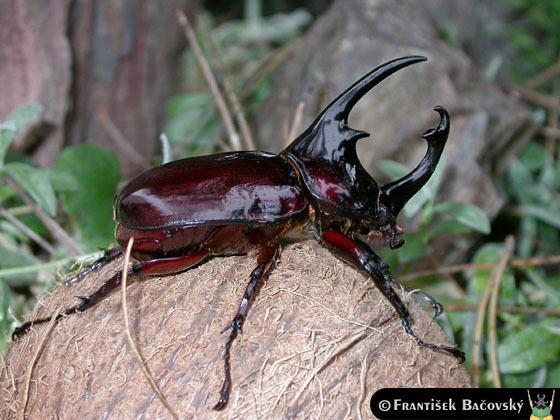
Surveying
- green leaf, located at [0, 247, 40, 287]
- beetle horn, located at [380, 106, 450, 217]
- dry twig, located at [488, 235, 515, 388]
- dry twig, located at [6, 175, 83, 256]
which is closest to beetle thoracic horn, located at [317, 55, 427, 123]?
beetle horn, located at [380, 106, 450, 217]

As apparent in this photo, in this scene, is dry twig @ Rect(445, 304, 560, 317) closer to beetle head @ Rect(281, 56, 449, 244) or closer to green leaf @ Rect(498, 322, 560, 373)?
green leaf @ Rect(498, 322, 560, 373)

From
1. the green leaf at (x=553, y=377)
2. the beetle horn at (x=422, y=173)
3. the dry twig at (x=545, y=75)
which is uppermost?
the beetle horn at (x=422, y=173)

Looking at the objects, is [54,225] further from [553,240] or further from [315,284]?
[553,240]

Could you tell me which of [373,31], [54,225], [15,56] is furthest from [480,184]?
[15,56]

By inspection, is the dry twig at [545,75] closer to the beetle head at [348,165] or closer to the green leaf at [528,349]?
the green leaf at [528,349]

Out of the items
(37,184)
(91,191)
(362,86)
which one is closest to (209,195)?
(362,86)

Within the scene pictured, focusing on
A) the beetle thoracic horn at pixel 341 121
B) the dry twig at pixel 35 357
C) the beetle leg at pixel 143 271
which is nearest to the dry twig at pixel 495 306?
the beetle thoracic horn at pixel 341 121
